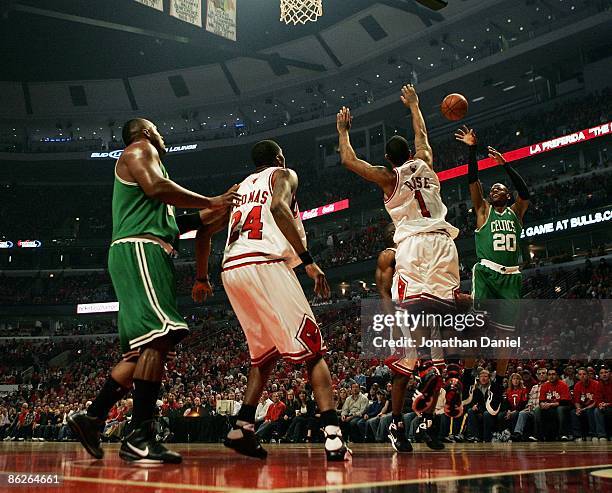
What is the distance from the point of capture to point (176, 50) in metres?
36.4

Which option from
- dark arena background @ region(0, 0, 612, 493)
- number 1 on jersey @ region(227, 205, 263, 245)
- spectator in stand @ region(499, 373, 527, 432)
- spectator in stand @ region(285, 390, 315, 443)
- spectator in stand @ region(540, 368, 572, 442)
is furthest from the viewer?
dark arena background @ region(0, 0, 612, 493)

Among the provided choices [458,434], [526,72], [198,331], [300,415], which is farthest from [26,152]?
[458,434]

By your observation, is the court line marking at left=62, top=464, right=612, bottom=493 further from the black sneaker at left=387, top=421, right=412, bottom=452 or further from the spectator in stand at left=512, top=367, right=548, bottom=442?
the spectator in stand at left=512, top=367, right=548, bottom=442

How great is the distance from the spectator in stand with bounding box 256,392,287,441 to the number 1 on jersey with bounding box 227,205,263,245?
946cm

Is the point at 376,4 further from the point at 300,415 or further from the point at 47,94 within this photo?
the point at 300,415

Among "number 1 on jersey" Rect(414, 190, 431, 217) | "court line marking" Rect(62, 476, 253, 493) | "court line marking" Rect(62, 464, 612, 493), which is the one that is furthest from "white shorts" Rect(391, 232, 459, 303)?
"court line marking" Rect(62, 476, 253, 493)

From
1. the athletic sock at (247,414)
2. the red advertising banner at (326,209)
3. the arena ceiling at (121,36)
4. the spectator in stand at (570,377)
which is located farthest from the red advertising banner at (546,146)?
the athletic sock at (247,414)

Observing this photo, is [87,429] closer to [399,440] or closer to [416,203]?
[399,440]

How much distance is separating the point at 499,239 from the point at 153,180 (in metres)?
4.41

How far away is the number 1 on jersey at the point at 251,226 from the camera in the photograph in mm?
4551

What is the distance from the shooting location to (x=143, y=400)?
3.89 metres

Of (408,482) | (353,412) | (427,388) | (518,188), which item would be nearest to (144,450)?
(408,482)

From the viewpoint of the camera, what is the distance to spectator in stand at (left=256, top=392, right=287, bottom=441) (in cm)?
1348

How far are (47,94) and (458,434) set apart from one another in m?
35.8
